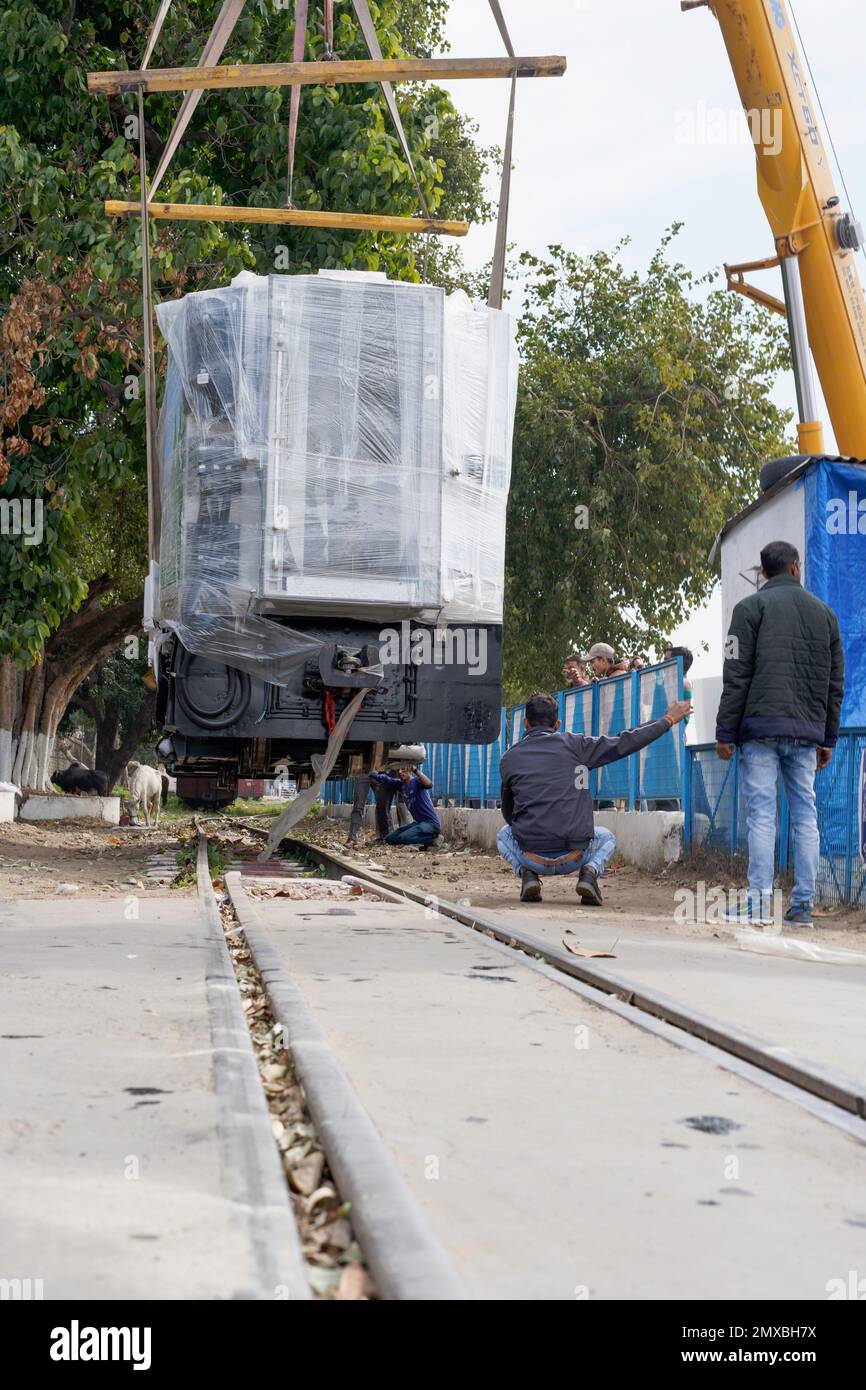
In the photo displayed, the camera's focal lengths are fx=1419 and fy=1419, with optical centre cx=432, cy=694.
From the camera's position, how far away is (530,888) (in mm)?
8859

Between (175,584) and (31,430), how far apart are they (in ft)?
21.3

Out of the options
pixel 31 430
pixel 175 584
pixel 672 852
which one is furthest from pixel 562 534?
pixel 175 584

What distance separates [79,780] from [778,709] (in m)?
26.1

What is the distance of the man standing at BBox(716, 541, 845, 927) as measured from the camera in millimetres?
7656

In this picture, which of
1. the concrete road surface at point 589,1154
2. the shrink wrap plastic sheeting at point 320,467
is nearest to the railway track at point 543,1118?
the concrete road surface at point 589,1154

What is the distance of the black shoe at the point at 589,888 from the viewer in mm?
8586

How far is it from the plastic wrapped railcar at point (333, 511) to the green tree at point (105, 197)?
15.7 ft

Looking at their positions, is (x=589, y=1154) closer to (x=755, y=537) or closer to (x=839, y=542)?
(x=839, y=542)

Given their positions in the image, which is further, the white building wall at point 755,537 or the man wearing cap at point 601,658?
the man wearing cap at point 601,658

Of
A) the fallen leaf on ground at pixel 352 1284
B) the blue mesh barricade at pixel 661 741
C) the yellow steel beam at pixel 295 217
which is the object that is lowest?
the fallen leaf on ground at pixel 352 1284

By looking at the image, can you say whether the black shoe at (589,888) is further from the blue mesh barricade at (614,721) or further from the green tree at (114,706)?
the green tree at (114,706)

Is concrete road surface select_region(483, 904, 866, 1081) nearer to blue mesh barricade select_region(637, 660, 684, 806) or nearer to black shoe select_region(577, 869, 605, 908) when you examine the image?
black shoe select_region(577, 869, 605, 908)

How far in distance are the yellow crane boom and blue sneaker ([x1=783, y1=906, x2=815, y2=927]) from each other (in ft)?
18.6

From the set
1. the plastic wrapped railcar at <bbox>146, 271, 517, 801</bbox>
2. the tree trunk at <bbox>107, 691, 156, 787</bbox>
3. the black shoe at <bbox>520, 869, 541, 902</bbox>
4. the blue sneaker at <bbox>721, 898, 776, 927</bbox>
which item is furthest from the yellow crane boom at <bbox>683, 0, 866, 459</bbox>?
the tree trunk at <bbox>107, 691, 156, 787</bbox>
